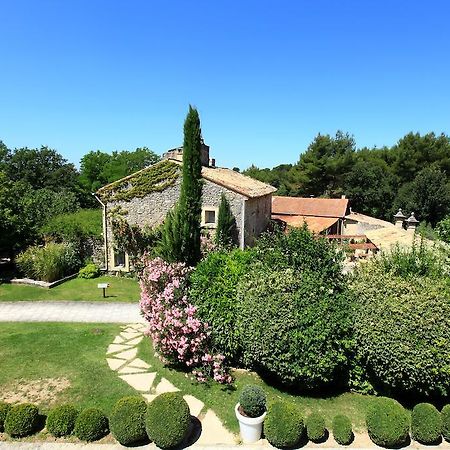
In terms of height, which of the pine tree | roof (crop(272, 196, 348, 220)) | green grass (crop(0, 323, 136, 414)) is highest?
roof (crop(272, 196, 348, 220))

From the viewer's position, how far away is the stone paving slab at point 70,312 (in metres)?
14.7

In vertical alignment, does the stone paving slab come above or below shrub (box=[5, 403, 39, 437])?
above

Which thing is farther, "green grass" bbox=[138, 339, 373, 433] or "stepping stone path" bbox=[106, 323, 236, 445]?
"green grass" bbox=[138, 339, 373, 433]

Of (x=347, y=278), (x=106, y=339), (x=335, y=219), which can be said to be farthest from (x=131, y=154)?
(x=347, y=278)

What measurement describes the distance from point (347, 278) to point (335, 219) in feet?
86.9

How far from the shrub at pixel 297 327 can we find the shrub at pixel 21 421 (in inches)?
198

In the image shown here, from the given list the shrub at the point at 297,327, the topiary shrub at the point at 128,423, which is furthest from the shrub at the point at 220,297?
the topiary shrub at the point at 128,423

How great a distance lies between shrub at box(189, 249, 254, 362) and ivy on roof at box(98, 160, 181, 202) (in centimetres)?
1077

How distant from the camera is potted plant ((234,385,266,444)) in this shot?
780 centimetres

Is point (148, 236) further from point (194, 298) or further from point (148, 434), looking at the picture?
point (148, 434)

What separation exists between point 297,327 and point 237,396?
240 cm

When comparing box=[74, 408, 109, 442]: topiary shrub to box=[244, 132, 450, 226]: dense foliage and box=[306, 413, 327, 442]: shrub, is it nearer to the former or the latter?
box=[306, 413, 327, 442]: shrub

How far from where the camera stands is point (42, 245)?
21.6 meters

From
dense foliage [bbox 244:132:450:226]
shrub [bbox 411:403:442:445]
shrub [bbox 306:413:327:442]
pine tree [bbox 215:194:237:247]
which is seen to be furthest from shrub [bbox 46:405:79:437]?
dense foliage [bbox 244:132:450:226]
